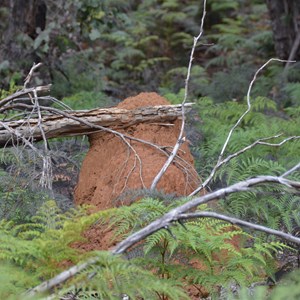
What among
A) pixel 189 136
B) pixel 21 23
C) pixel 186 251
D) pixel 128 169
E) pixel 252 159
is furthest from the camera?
pixel 21 23

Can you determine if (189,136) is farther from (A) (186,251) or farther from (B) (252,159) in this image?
(A) (186,251)

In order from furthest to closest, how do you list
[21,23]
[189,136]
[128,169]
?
[21,23], [189,136], [128,169]

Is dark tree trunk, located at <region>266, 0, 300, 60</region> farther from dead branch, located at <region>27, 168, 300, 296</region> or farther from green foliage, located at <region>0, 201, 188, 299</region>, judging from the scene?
green foliage, located at <region>0, 201, 188, 299</region>

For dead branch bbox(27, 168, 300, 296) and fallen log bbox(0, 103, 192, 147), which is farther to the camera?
fallen log bbox(0, 103, 192, 147)

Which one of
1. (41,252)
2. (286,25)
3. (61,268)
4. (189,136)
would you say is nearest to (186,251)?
(61,268)

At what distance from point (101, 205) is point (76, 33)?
230 inches

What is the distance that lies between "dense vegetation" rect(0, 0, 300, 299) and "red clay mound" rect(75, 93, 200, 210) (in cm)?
28

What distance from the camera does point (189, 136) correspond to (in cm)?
727

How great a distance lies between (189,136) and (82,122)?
1.73 metres

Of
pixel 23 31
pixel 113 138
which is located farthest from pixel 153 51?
pixel 113 138

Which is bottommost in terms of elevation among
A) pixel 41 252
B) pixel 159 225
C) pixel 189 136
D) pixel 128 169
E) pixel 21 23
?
pixel 189 136

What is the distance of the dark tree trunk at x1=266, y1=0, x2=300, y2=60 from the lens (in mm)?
12609

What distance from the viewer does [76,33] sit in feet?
36.0

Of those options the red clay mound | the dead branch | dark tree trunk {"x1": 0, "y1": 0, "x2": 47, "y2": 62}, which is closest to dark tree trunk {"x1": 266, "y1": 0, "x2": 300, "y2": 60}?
dark tree trunk {"x1": 0, "y1": 0, "x2": 47, "y2": 62}
